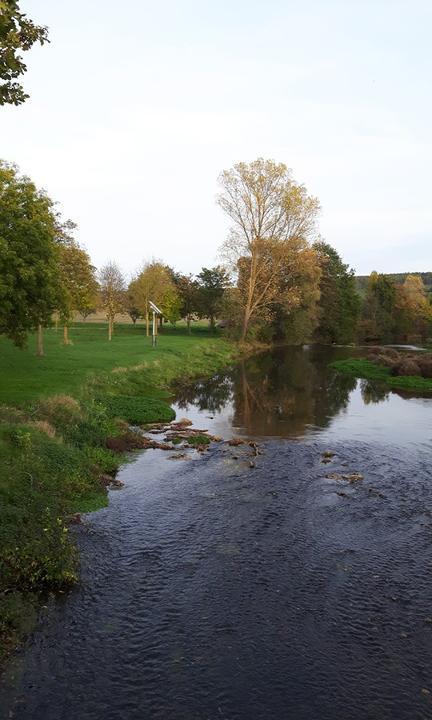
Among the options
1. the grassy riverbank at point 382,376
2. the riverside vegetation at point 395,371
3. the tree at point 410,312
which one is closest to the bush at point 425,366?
the riverside vegetation at point 395,371

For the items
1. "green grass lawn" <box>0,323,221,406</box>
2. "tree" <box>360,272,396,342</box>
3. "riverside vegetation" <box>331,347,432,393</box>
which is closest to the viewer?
"green grass lawn" <box>0,323,221,406</box>

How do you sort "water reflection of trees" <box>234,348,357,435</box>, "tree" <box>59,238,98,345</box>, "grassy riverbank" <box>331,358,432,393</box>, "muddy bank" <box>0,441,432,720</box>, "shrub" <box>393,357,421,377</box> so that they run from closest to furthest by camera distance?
"muddy bank" <box>0,441,432,720</box> → "water reflection of trees" <box>234,348,357,435</box> → "grassy riverbank" <box>331,358,432,393</box> → "tree" <box>59,238,98,345</box> → "shrub" <box>393,357,421,377</box>

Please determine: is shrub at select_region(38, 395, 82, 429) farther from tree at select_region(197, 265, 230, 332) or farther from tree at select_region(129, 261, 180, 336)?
tree at select_region(197, 265, 230, 332)

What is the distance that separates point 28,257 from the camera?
25344mm

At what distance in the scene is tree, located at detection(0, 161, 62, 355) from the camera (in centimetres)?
2445

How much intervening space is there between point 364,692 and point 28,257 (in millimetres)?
23590

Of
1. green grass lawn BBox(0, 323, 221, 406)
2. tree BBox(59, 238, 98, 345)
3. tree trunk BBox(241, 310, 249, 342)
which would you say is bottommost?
green grass lawn BBox(0, 323, 221, 406)

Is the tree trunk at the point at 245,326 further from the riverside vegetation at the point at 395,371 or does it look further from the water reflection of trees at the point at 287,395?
the riverside vegetation at the point at 395,371

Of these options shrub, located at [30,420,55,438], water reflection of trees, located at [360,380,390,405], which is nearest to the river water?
shrub, located at [30,420,55,438]

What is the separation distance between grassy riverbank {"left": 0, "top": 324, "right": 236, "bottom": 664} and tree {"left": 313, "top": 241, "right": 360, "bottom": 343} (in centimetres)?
5782

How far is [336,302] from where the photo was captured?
308 ft

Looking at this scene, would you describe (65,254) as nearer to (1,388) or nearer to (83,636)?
(1,388)

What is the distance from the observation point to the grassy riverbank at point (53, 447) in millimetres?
10773

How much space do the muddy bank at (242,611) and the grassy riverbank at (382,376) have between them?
1001 inches
